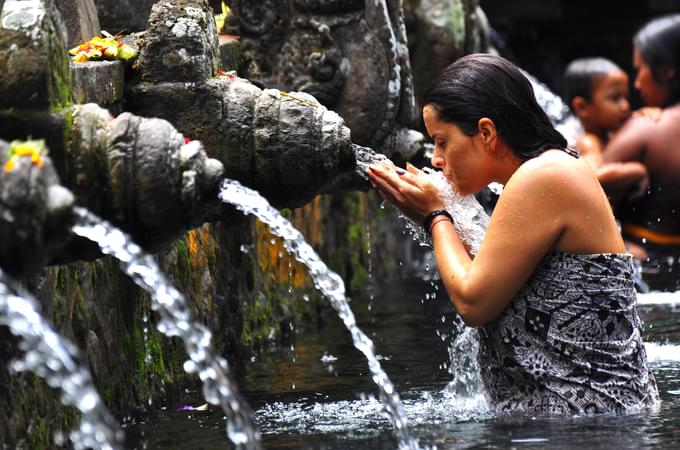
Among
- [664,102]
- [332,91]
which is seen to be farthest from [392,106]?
[664,102]

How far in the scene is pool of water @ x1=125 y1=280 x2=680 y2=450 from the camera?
4.45 metres

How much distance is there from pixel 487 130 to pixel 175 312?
4.00 feet

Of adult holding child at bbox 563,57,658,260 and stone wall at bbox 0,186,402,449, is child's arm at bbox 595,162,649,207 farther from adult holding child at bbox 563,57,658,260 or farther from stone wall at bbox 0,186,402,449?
stone wall at bbox 0,186,402,449

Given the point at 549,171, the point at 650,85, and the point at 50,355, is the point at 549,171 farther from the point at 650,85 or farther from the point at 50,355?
the point at 650,85

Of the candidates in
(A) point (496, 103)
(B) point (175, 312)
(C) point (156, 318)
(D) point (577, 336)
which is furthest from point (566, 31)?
(B) point (175, 312)

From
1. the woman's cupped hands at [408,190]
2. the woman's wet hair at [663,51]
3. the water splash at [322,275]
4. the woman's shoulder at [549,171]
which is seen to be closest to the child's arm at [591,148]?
the woman's wet hair at [663,51]

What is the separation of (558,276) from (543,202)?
250mm

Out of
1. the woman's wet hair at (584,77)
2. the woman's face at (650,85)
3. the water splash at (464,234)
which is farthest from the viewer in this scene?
the woman's wet hair at (584,77)

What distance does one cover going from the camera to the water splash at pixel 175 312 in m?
3.83

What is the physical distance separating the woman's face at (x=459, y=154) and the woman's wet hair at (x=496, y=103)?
0.08 feet

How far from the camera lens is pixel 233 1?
21.6 ft

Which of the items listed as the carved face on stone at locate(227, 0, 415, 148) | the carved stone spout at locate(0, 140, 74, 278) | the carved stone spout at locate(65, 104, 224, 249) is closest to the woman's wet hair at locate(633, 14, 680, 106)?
the carved face on stone at locate(227, 0, 415, 148)

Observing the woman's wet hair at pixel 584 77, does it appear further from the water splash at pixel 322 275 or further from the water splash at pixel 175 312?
the water splash at pixel 175 312

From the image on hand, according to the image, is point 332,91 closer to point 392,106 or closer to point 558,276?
point 392,106
